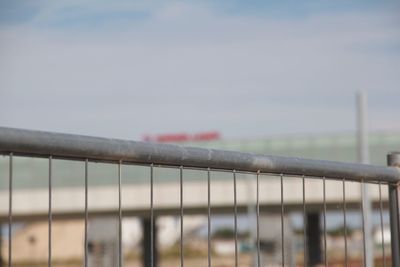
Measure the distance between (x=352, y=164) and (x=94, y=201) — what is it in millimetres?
46199

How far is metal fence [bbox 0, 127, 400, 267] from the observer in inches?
114

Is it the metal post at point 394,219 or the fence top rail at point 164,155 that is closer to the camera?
the fence top rail at point 164,155

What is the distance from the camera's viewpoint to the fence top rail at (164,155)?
9.45 feet

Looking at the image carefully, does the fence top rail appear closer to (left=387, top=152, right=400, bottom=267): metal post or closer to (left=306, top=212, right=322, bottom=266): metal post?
(left=387, top=152, right=400, bottom=267): metal post

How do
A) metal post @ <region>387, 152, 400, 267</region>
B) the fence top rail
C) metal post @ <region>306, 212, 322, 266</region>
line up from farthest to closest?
metal post @ <region>306, 212, 322, 266</region>, metal post @ <region>387, 152, 400, 267</region>, the fence top rail

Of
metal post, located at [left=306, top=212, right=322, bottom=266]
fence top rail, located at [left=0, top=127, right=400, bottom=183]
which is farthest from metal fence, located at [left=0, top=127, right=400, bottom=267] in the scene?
metal post, located at [left=306, top=212, right=322, bottom=266]

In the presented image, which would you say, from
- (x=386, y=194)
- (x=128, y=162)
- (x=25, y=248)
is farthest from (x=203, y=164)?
(x=25, y=248)

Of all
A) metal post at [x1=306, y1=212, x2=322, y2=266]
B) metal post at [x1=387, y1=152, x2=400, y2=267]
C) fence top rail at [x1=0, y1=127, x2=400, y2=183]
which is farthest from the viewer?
metal post at [x1=306, y1=212, x2=322, y2=266]

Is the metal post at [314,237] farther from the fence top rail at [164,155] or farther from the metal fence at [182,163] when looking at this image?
the fence top rail at [164,155]

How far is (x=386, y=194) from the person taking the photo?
16.3ft

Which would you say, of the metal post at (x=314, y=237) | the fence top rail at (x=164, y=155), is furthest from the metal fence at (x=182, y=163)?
the metal post at (x=314, y=237)

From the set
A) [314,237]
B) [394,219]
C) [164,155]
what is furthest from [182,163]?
[314,237]

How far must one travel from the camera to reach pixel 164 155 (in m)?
3.43

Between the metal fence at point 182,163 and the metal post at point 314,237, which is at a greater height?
the metal post at point 314,237
